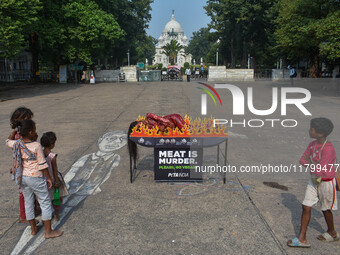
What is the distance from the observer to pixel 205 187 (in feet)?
19.1

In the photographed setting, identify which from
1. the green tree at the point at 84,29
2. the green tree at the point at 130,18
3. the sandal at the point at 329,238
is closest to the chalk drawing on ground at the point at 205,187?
the sandal at the point at 329,238

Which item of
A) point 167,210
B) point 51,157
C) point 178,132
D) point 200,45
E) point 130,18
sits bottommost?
point 167,210

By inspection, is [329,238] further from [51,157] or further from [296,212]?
[51,157]

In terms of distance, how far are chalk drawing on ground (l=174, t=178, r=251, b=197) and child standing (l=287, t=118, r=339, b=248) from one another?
192 cm

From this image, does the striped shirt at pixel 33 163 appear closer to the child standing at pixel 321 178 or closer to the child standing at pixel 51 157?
the child standing at pixel 51 157

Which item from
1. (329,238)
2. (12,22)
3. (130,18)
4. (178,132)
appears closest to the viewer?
(329,238)

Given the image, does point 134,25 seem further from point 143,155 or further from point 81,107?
point 143,155

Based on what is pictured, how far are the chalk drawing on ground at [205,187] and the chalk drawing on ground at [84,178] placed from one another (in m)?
1.52

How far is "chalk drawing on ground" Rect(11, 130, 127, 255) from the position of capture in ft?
13.6

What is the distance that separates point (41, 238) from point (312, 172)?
11.5 ft

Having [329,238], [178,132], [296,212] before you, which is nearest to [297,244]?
[329,238]

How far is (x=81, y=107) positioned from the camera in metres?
16.6

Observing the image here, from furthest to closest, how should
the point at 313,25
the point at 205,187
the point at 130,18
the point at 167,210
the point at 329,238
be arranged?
the point at 130,18, the point at 313,25, the point at 205,187, the point at 167,210, the point at 329,238

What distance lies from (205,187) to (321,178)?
239 centimetres
